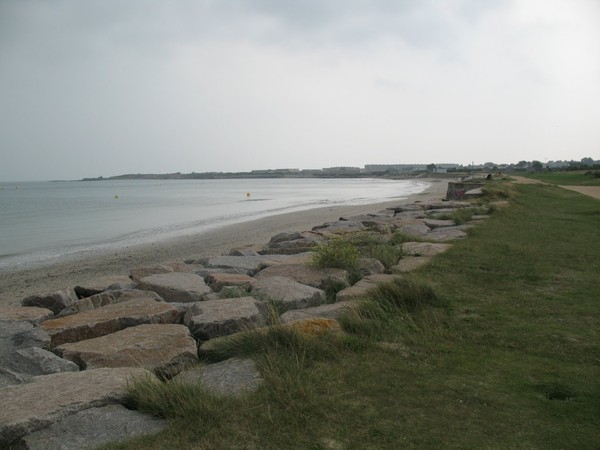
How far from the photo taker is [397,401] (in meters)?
2.78

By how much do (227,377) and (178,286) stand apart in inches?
111

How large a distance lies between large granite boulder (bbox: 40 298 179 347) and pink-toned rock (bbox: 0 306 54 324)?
381 millimetres

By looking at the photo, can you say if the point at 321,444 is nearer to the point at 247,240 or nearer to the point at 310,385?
the point at 310,385

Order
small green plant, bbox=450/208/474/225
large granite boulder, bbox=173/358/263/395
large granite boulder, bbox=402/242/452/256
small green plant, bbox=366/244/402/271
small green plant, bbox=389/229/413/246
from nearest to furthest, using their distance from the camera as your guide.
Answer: large granite boulder, bbox=173/358/263/395
small green plant, bbox=366/244/402/271
large granite boulder, bbox=402/242/452/256
small green plant, bbox=389/229/413/246
small green plant, bbox=450/208/474/225

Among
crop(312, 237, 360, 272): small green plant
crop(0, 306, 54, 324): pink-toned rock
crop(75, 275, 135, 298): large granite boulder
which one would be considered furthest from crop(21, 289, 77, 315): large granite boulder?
crop(312, 237, 360, 272): small green plant

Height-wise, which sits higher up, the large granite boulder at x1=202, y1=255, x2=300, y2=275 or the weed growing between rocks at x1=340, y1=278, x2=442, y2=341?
the weed growing between rocks at x1=340, y1=278, x2=442, y2=341

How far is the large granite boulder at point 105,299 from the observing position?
5.17 metres

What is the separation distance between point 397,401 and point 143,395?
→ 144 centimetres

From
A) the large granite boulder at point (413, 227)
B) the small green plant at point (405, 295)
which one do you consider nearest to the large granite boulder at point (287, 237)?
the large granite boulder at point (413, 227)

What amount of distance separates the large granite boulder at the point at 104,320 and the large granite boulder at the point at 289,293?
1.04 metres

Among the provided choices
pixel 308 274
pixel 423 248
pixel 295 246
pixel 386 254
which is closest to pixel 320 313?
pixel 308 274

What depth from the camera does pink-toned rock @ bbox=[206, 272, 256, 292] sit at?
19.0 feet

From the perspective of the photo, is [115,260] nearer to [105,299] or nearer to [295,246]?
[295,246]

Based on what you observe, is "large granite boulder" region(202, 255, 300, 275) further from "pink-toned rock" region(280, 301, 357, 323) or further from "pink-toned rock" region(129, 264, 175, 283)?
"pink-toned rock" region(280, 301, 357, 323)
